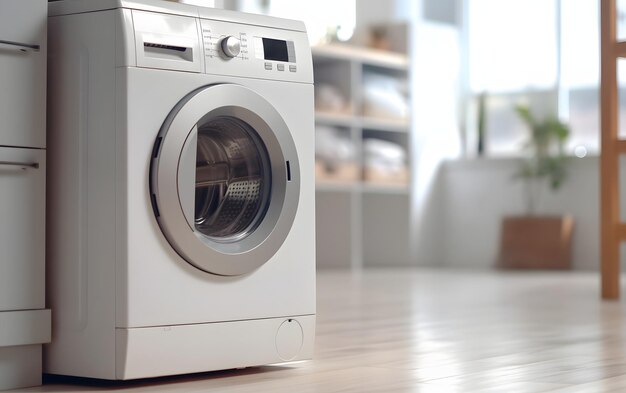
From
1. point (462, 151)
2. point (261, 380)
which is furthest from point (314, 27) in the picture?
point (261, 380)

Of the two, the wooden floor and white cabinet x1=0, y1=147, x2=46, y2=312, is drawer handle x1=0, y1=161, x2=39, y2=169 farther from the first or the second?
the wooden floor

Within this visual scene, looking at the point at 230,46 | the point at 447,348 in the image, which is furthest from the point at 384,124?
the point at 230,46

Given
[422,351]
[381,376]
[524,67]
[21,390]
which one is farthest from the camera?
[524,67]

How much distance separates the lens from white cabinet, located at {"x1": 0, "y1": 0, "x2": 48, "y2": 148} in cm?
165


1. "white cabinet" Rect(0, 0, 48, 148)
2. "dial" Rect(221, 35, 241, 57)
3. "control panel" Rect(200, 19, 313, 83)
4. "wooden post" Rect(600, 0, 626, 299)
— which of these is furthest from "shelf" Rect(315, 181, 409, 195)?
"white cabinet" Rect(0, 0, 48, 148)

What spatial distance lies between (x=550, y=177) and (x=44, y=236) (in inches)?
206

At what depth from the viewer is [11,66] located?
166cm

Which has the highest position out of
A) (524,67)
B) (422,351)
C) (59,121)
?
(524,67)

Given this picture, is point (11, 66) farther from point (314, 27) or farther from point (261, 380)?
point (314, 27)

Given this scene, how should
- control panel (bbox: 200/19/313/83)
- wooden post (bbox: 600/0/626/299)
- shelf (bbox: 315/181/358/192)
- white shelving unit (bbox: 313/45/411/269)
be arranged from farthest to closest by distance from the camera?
white shelving unit (bbox: 313/45/411/269) → shelf (bbox: 315/181/358/192) → wooden post (bbox: 600/0/626/299) → control panel (bbox: 200/19/313/83)

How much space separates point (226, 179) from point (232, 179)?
1 cm

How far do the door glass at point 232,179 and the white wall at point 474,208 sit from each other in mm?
4963

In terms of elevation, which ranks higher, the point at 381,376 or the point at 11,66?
the point at 11,66

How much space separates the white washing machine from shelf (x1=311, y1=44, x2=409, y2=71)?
398 cm
